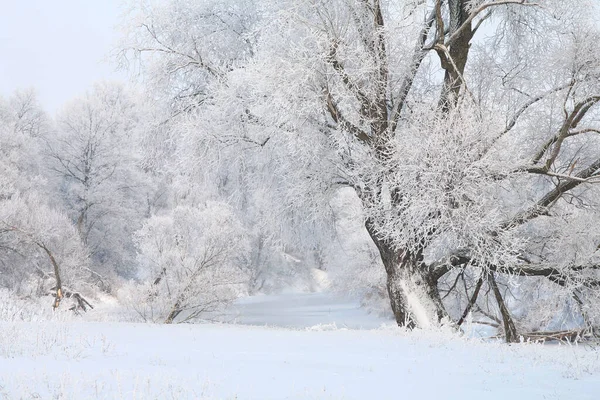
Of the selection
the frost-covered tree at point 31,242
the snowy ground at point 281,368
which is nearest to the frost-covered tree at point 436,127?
the snowy ground at point 281,368

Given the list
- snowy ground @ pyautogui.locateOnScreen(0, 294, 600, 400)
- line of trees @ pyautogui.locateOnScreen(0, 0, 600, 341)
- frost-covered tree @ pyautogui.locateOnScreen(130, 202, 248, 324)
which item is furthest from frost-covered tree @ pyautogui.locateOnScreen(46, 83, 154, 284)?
snowy ground @ pyautogui.locateOnScreen(0, 294, 600, 400)

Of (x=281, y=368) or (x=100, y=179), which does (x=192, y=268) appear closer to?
(x=281, y=368)

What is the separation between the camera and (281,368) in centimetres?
570

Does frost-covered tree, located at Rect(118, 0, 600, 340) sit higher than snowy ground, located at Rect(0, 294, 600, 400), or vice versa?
frost-covered tree, located at Rect(118, 0, 600, 340)

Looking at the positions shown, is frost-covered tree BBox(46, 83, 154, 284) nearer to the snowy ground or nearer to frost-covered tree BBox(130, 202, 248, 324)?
Result: frost-covered tree BBox(130, 202, 248, 324)

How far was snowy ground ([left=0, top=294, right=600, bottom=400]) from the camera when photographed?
4.48 metres

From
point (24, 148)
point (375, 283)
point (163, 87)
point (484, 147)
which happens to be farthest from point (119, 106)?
point (484, 147)

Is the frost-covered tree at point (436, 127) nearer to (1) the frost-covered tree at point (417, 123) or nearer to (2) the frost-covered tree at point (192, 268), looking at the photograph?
(1) the frost-covered tree at point (417, 123)

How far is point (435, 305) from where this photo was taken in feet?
36.7

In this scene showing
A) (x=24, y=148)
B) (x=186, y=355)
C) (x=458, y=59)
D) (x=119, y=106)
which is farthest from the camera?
(x=119, y=106)

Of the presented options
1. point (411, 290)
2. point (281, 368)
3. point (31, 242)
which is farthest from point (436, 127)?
point (31, 242)

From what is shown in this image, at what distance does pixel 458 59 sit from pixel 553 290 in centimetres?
566

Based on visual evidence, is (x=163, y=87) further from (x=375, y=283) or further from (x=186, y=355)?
(x=375, y=283)

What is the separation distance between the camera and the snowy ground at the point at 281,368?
4.48m
